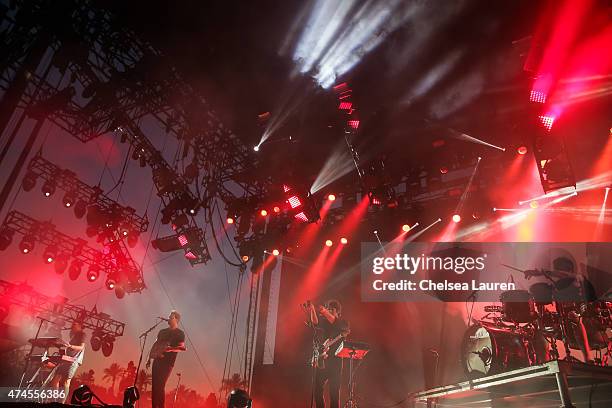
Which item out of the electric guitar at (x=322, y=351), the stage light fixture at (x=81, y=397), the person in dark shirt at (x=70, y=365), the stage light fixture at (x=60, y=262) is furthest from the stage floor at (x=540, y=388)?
the stage light fixture at (x=60, y=262)

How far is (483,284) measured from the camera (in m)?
9.05

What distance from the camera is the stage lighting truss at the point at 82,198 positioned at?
950 cm

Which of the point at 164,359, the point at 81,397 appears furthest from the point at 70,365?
the point at 81,397

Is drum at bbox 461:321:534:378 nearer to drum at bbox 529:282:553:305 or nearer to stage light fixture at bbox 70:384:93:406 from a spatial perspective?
drum at bbox 529:282:553:305

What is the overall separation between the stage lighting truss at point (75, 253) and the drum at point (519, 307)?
32.3ft

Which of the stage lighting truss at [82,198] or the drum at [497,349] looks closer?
the drum at [497,349]

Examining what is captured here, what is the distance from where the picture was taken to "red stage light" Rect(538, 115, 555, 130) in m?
5.97

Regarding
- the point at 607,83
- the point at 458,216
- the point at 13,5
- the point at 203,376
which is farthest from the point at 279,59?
the point at 203,376

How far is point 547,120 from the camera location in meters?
5.99

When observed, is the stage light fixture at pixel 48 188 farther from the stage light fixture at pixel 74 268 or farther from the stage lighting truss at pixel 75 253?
the stage light fixture at pixel 74 268

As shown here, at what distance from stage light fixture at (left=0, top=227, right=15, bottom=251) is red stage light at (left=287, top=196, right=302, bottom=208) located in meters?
7.72

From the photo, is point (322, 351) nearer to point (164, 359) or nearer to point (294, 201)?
point (164, 359)

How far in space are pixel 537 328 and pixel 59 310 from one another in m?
14.4
